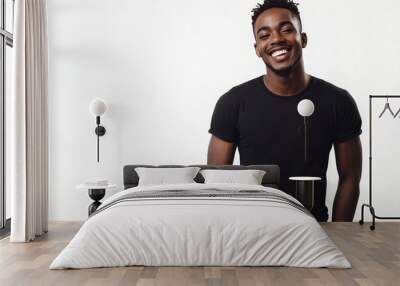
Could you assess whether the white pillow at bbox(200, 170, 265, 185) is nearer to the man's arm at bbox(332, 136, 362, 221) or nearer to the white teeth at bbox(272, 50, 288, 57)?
the man's arm at bbox(332, 136, 362, 221)

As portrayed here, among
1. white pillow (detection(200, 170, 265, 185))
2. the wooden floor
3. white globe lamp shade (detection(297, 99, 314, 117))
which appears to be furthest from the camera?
white globe lamp shade (detection(297, 99, 314, 117))

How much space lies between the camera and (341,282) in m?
3.83

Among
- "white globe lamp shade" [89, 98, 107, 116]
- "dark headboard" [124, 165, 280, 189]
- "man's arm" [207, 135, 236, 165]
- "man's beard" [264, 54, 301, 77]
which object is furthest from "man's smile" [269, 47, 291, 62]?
"white globe lamp shade" [89, 98, 107, 116]

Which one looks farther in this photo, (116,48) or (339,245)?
(116,48)

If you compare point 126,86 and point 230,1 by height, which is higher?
point 230,1

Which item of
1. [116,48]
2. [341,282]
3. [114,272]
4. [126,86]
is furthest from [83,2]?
[341,282]

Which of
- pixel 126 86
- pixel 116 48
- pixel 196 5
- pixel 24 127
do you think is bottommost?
pixel 24 127

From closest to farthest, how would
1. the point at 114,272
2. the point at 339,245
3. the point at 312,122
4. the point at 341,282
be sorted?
the point at 341,282
the point at 114,272
the point at 339,245
the point at 312,122

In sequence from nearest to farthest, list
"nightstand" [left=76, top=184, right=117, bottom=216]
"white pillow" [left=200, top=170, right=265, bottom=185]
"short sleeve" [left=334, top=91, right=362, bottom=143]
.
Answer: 1. "white pillow" [left=200, top=170, right=265, bottom=185]
2. "nightstand" [left=76, top=184, right=117, bottom=216]
3. "short sleeve" [left=334, top=91, right=362, bottom=143]

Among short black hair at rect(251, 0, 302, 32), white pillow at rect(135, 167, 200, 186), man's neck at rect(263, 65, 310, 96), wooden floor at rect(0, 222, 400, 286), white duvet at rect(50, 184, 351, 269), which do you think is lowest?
wooden floor at rect(0, 222, 400, 286)

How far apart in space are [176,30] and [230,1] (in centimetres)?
76

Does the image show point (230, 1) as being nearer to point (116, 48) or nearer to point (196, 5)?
point (196, 5)

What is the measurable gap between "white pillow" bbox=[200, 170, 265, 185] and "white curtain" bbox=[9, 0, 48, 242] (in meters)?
1.87

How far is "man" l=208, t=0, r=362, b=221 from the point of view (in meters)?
6.80
